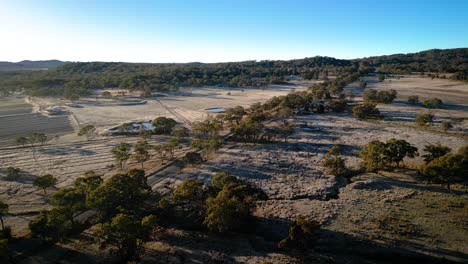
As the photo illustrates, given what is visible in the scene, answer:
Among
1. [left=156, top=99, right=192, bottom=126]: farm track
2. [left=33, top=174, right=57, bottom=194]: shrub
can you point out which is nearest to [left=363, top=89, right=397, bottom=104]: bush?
[left=156, top=99, right=192, bottom=126]: farm track

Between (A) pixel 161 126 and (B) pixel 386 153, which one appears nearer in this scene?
(B) pixel 386 153

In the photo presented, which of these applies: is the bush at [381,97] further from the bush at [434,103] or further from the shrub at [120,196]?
the shrub at [120,196]

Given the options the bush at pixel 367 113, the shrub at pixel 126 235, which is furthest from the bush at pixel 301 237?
the bush at pixel 367 113

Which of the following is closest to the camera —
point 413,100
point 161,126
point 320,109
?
point 161,126

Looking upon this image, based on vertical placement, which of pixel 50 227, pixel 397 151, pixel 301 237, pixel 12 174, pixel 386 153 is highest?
pixel 397 151

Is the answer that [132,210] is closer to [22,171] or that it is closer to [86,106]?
[22,171]

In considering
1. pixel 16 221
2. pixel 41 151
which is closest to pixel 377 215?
pixel 16 221

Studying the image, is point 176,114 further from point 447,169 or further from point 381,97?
point 447,169

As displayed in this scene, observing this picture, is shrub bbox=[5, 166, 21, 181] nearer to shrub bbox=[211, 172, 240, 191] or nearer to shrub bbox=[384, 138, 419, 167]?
shrub bbox=[211, 172, 240, 191]

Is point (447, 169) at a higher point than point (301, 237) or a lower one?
higher

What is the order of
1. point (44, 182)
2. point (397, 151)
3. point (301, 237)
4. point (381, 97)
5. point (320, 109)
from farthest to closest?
point (381, 97) → point (320, 109) → point (397, 151) → point (44, 182) → point (301, 237)

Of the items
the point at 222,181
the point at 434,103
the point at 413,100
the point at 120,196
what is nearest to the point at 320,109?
the point at 434,103
